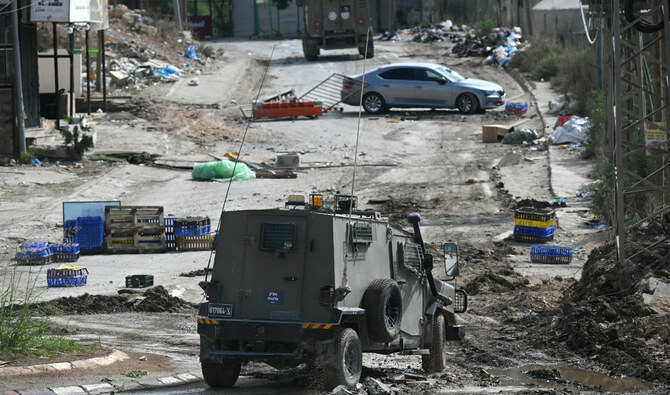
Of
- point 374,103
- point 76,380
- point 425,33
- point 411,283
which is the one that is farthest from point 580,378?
point 425,33

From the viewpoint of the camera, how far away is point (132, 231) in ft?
61.1

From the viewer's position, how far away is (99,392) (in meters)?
9.16

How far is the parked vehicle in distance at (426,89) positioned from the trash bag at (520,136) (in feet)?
14.4

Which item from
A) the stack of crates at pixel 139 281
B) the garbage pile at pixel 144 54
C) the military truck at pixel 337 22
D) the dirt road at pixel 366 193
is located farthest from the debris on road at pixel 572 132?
the garbage pile at pixel 144 54

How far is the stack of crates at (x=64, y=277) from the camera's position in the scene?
1563 centimetres

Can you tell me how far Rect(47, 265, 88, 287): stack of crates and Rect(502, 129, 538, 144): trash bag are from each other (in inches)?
655

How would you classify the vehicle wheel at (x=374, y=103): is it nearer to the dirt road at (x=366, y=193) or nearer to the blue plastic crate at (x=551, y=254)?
the dirt road at (x=366, y=193)

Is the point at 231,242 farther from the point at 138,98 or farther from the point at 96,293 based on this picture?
the point at 138,98

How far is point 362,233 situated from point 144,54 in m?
34.6

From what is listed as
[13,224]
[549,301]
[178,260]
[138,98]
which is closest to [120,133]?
[138,98]

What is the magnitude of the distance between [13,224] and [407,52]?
30484 millimetres

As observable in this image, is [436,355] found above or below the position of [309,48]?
below

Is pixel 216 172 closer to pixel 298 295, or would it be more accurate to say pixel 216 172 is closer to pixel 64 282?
pixel 64 282

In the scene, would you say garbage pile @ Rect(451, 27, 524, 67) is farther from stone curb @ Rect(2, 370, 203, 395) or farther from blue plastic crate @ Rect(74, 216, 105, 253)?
stone curb @ Rect(2, 370, 203, 395)
